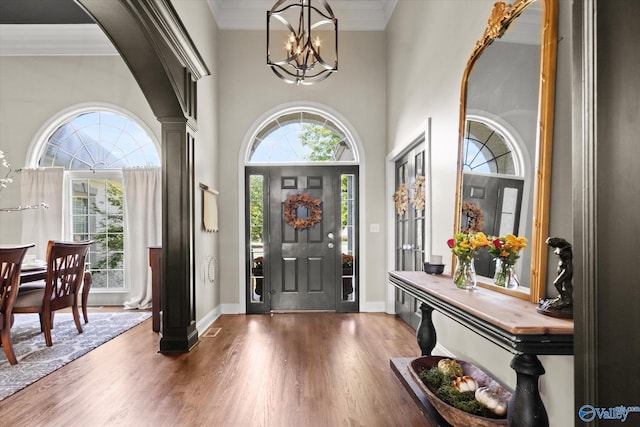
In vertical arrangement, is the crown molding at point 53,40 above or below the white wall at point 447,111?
above

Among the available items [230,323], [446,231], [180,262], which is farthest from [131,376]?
[446,231]

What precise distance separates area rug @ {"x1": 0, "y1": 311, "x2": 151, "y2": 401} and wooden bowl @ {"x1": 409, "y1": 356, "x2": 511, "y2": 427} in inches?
104

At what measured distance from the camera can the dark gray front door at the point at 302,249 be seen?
A: 480 cm

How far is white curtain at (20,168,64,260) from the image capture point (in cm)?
511

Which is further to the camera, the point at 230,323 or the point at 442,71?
the point at 230,323

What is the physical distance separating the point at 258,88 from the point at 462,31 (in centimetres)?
289

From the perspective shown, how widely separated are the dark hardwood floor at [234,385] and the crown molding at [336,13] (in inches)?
150

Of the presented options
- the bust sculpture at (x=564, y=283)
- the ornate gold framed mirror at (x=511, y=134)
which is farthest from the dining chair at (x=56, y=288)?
the bust sculpture at (x=564, y=283)

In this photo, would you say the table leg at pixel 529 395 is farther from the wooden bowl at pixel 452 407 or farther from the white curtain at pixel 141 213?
the white curtain at pixel 141 213

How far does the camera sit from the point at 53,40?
202 inches

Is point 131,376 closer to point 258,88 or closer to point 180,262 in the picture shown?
point 180,262

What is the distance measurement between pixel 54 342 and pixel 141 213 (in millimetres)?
2044

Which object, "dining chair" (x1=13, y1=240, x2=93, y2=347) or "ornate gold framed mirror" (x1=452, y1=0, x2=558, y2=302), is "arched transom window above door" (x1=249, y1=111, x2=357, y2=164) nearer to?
"dining chair" (x1=13, y1=240, x2=93, y2=347)

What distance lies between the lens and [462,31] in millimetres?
2559
